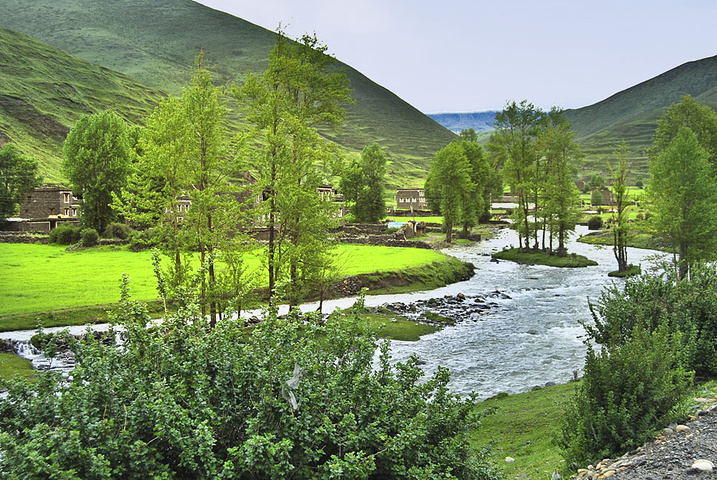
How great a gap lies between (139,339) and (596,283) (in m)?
54.7

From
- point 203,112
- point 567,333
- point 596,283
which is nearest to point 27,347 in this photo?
point 203,112

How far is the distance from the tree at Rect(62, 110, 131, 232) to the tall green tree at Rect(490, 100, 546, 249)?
5922cm

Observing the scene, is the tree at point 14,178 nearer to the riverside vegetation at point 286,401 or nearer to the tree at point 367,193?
the tree at point 367,193

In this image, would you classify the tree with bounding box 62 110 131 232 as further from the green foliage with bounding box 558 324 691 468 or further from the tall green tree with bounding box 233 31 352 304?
the green foliage with bounding box 558 324 691 468

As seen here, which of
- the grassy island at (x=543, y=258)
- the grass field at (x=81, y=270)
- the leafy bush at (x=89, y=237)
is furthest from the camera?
the grassy island at (x=543, y=258)

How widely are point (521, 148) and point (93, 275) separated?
64200mm

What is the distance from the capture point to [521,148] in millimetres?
80312

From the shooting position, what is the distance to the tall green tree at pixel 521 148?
7856 centimetres

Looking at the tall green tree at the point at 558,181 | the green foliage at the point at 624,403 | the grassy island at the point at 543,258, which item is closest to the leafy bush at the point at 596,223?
the tall green tree at the point at 558,181

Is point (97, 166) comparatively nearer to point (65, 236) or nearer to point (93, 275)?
point (65, 236)

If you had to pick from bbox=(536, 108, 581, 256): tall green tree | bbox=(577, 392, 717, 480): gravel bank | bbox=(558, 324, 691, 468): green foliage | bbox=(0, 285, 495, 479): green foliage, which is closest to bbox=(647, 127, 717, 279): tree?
bbox=(536, 108, 581, 256): tall green tree

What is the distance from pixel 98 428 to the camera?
6.99 metres

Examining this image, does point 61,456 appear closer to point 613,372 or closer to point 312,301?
point 613,372

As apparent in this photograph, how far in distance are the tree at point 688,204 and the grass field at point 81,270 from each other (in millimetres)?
25739
